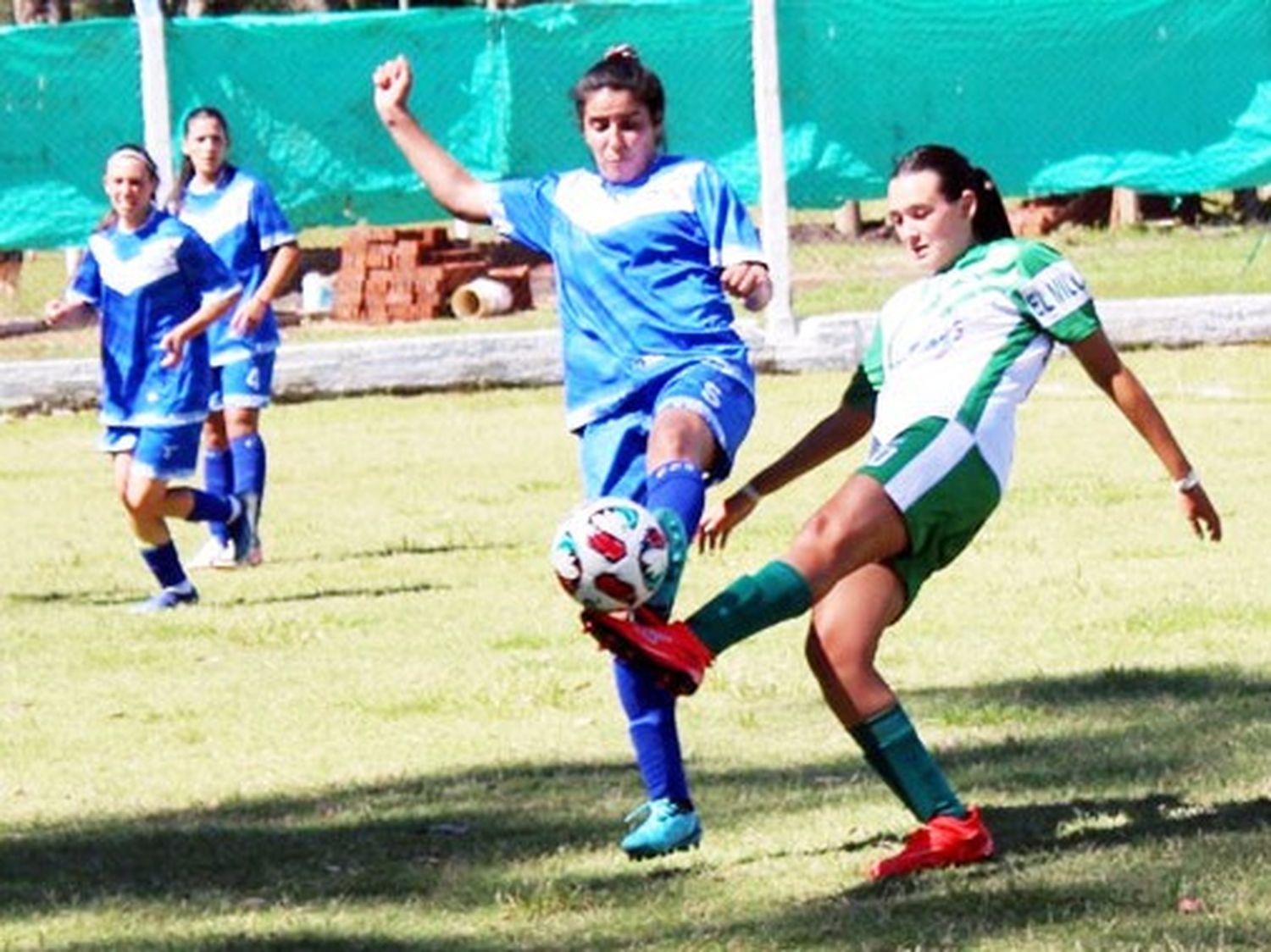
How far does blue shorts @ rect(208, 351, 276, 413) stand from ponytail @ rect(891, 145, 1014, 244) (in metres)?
7.37

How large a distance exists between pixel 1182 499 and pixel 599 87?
1666 mm

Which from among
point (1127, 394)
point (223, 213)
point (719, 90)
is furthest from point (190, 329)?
point (719, 90)

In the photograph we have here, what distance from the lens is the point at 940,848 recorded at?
7.42 m

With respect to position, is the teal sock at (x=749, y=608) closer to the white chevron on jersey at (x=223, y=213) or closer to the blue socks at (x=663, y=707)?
the blue socks at (x=663, y=707)

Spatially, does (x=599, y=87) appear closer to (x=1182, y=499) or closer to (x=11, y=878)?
(x=1182, y=499)

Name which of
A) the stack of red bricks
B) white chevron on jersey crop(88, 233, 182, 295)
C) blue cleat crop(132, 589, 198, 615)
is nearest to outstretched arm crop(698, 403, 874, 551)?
blue cleat crop(132, 589, 198, 615)

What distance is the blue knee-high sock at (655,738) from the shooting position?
25.9 ft

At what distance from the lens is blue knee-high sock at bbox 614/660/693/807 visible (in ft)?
25.9

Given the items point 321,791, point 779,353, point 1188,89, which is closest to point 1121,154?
point 1188,89

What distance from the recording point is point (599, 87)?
824cm

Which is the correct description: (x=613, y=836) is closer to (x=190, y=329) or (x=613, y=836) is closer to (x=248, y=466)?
(x=190, y=329)

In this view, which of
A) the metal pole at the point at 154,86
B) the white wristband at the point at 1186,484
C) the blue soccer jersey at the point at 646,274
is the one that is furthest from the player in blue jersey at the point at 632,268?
the metal pole at the point at 154,86

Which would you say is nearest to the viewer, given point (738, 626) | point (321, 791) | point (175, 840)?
point (738, 626)

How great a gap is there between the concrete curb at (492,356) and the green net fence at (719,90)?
37.4 inches
